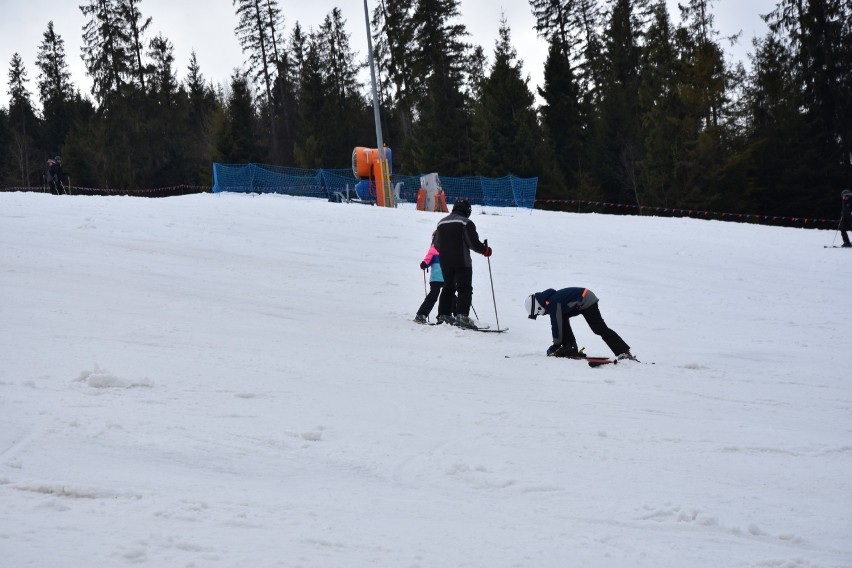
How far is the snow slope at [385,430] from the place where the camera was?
358cm

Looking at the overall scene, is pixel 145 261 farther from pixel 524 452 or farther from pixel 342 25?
pixel 342 25

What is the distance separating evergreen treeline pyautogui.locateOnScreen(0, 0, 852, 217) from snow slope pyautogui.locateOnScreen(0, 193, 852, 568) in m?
28.4

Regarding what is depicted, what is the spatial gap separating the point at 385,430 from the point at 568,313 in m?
3.60

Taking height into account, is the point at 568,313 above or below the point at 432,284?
below

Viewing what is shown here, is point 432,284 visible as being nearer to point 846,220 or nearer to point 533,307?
point 533,307

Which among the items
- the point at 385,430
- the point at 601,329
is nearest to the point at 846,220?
the point at 601,329

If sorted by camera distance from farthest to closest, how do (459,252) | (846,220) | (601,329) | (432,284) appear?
(846,220), (432,284), (459,252), (601,329)

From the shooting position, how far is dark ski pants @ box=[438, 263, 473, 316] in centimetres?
969

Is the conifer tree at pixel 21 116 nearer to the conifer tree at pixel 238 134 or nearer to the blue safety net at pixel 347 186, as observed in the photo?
the conifer tree at pixel 238 134

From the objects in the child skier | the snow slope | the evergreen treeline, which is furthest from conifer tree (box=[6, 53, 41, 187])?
the child skier

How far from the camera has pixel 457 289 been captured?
9836mm

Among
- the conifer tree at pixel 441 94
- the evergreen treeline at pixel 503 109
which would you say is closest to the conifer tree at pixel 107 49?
the evergreen treeline at pixel 503 109

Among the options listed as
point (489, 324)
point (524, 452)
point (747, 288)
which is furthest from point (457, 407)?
point (747, 288)

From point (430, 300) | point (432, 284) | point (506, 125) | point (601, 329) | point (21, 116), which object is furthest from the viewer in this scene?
point (21, 116)
